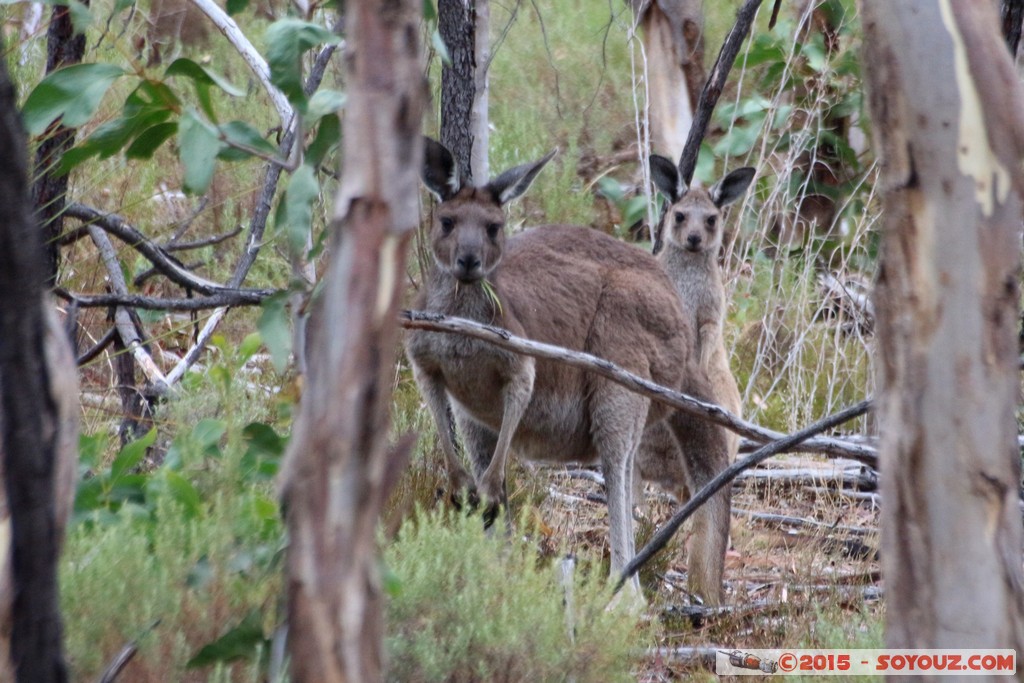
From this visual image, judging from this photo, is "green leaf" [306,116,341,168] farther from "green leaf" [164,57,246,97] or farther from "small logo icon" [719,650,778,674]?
"small logo icon" [719,650,778,674]

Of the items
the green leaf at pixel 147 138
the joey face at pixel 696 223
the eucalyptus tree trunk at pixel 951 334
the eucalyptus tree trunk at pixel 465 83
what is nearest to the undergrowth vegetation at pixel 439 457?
the green leaf at pixel 147 138

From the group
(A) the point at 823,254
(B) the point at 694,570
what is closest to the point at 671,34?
(A) the point at 823,254

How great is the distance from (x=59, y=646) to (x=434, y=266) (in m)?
3.49

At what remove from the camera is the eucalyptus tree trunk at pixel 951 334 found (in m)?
1.99

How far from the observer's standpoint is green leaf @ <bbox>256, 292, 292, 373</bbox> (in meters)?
1.92

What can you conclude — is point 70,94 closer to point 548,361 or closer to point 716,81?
point 548,361

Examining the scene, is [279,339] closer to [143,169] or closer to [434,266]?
[434,266]

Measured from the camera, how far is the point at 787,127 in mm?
8078

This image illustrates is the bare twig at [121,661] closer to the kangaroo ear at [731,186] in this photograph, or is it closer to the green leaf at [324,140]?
the green leaf at [324,140]

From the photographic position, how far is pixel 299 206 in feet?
6.19

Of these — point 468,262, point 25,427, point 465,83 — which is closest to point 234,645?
point 25,427

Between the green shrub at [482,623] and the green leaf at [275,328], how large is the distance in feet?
2.72

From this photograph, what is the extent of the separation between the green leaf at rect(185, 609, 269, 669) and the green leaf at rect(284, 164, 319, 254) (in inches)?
26.1

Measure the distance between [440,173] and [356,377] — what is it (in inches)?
133
